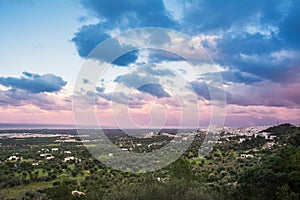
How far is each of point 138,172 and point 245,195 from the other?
2106 centimetres

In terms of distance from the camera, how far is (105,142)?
3725cm

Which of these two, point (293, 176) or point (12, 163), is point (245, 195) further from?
point (12, 163)

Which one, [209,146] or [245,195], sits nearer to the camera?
[245,195]

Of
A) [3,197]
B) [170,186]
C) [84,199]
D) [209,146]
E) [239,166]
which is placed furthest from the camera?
[209,146]

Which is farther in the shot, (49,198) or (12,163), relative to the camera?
(12,163)

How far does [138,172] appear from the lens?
1650 inches

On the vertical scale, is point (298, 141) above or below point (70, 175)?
above

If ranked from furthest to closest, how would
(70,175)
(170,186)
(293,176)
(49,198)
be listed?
(70,175)
(49,198)
(293,176)
(170,186)

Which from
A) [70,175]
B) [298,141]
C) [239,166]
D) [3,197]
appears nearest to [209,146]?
[239,166]

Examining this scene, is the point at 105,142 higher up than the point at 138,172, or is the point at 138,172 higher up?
the point at 105,142

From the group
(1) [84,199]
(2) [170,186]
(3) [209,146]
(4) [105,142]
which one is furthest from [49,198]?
(3) [209,146]

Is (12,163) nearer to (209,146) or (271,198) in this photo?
(209,146)

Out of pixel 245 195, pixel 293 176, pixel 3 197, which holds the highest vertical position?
pixel 293 176

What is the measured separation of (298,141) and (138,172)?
63.2ft
